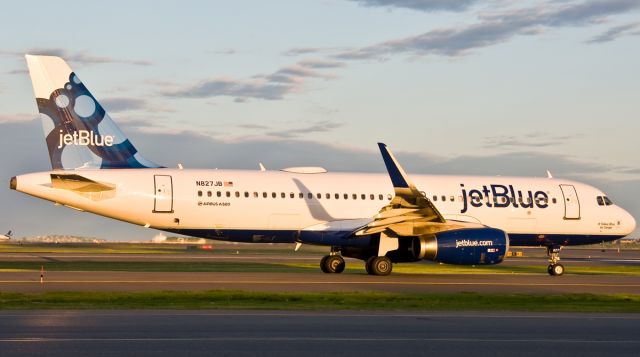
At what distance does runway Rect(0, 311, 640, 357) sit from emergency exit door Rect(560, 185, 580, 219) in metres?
20.5

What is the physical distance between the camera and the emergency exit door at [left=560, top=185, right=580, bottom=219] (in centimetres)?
3925

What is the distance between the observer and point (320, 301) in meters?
22.1

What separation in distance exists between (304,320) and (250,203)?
18.0 metres

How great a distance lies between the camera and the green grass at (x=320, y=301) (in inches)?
802

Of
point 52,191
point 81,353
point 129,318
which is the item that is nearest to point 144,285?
point 52,191

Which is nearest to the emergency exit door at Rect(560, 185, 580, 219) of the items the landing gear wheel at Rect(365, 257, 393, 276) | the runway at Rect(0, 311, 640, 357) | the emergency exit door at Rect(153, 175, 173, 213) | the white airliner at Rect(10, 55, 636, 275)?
the white airliner at Rect(10, 55, 636, 275)

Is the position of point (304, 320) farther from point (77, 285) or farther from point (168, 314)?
point (77, 285)

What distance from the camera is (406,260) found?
3381 centimetres

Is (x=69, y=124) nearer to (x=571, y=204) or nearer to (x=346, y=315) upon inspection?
(x=346, y=315)

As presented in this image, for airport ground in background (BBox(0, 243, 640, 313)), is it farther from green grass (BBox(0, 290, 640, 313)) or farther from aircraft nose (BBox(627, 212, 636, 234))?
aircraft nose (BBox(627, 212, 636, 234))

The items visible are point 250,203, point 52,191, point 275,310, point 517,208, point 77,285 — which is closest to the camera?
point 275,310

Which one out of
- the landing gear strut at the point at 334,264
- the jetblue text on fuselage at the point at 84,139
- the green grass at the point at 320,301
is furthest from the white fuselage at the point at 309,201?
the green grass at the point at 320,301

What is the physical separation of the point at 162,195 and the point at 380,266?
8161 mm

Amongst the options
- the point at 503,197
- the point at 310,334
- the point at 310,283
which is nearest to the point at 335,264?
the point at 310,283
